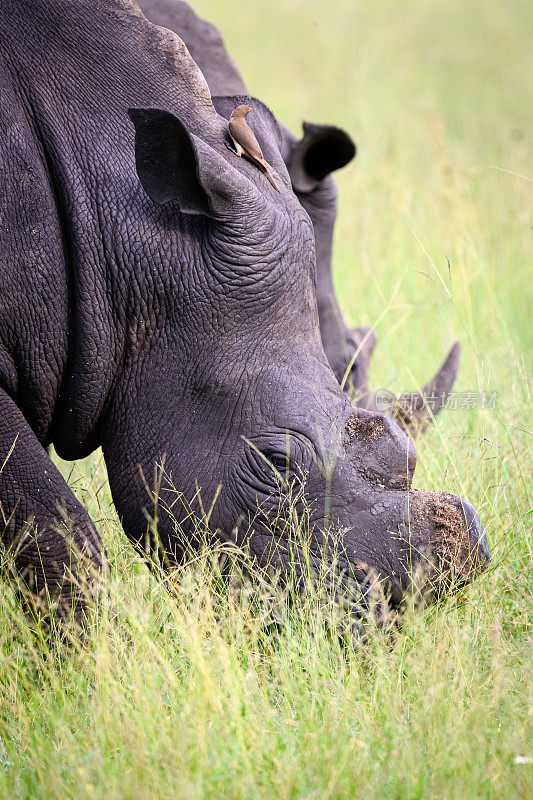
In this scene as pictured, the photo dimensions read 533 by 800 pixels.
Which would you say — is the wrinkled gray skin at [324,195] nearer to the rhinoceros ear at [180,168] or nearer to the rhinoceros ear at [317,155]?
the rhinoceros ear at [317,155]

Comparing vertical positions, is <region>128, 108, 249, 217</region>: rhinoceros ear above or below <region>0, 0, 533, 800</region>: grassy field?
above

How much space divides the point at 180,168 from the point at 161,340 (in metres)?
0.62

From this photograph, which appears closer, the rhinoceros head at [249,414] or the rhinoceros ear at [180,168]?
the rhinoceros ear at [180,168]

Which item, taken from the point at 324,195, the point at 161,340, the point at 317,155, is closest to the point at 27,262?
the point at 161,340

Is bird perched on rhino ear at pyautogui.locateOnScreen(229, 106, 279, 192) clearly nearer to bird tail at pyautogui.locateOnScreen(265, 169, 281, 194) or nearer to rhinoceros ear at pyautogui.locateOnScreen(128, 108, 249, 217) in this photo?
bird tail at pyautogui.locateOnScreen(265, 169, 281, 194)

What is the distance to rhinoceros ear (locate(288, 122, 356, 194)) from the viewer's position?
16.0ft

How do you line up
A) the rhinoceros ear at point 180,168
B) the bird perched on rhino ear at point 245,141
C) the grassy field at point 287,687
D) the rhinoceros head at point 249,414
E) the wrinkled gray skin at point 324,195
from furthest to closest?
the wrinkled gray skin at point 324,195 → the bird perched on rhino ear at point 245,141 → the rhinoceros head at point 249,414 → the rhinoceros ear at point 180,168 → the grassy field at point 287,687

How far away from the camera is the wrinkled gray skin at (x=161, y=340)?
3561 millimetres

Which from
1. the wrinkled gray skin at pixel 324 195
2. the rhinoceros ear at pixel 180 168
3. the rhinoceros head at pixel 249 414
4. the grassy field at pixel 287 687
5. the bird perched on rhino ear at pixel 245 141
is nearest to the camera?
the grassy field at pixel 287 687

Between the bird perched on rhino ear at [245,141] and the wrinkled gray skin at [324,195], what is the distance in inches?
22.5

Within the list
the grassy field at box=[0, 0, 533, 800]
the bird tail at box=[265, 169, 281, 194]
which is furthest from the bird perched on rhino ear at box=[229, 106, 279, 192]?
the grassy field at box=[0, 0, 533, 800]

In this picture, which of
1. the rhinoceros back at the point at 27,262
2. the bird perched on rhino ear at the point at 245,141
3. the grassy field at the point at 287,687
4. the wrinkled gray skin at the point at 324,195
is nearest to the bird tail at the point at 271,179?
the bird perched on rhino ear at the point at 245,141

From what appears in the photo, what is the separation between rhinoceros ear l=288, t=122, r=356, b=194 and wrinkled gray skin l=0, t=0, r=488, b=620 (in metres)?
1.21

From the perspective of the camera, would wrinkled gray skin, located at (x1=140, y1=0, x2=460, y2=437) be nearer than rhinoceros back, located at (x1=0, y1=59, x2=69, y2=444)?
No
